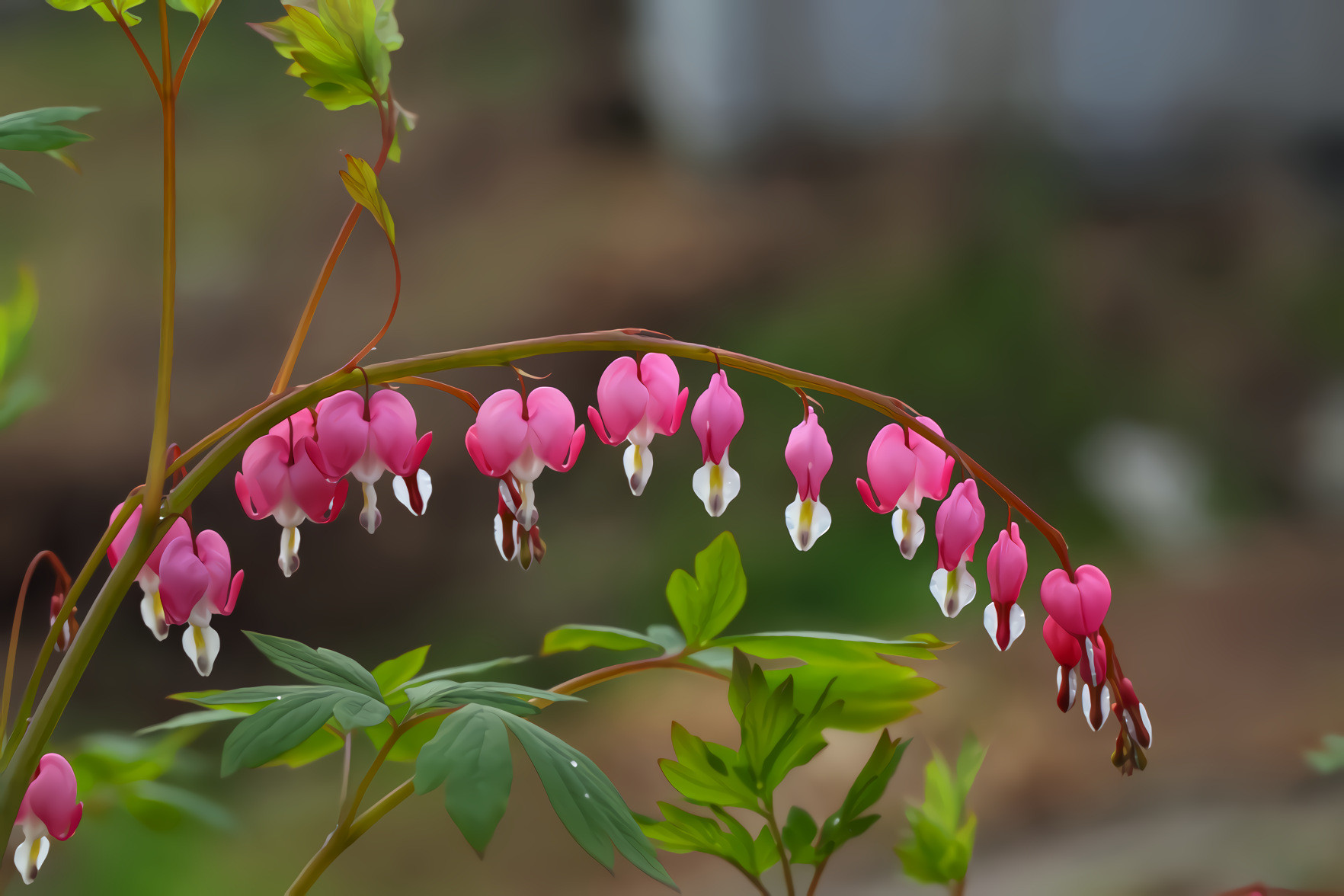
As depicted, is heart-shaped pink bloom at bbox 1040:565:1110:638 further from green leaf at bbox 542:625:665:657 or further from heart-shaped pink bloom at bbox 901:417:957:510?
green leaf at bbox 542:625:665:657

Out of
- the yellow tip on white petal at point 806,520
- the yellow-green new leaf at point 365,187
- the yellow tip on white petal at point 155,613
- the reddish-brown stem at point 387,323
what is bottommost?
the yellow tip on white petal at point 155,613

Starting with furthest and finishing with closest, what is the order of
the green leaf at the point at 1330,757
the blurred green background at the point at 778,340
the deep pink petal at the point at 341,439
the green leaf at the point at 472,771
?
the blurred green background at the point at 778,340
the green leaf at the point at 1330,757
the deep pink petal at the point at 341,439
the green leaf at the point at 472,771

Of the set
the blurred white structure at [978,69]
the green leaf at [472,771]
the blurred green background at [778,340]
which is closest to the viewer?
the green leaf at [472,771]

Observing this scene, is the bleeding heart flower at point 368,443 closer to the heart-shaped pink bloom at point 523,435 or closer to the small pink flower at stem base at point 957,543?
the heart-shaped pink bloom at point 523,435

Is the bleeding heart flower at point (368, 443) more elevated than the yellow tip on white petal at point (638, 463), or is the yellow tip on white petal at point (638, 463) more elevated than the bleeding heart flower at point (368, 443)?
the bleeding heart flower at point (368, 443)

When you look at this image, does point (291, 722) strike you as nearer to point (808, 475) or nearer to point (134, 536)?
point (134, 536)

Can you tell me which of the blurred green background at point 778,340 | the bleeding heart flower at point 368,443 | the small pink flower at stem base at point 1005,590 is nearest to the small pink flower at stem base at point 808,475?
the small pink flower at stem base at point 1005,590

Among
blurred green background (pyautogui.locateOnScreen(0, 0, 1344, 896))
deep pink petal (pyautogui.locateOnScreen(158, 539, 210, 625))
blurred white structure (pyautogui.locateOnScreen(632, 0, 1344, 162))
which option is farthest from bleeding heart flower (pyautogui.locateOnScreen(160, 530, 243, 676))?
blurred white structure (pyautogui.locateOnScreen(632, 0, 1344, 162))

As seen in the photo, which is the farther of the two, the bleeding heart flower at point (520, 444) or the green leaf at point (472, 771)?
the bleeding heart flower at point (520, 444)
